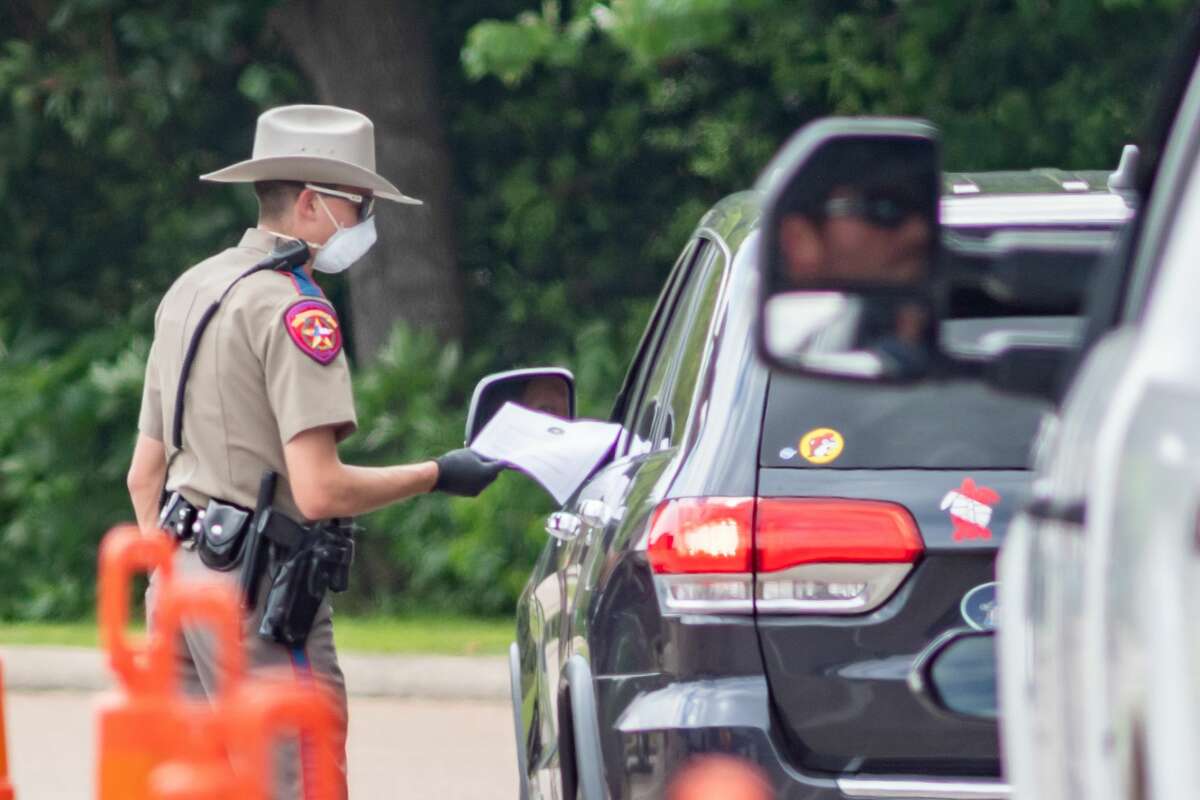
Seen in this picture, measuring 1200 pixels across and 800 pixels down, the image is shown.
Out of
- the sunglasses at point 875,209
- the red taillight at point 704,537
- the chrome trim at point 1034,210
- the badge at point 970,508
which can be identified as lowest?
the red taillight at point 704,537

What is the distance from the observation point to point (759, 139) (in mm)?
14406

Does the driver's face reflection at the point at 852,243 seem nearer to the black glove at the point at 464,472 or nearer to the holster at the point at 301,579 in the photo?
the holster at the point at 301,579

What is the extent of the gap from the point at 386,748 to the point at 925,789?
5290mm

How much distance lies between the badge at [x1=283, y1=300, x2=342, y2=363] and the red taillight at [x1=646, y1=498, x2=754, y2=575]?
1.12 meters

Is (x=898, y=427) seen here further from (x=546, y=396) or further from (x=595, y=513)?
(x=546, y=396)

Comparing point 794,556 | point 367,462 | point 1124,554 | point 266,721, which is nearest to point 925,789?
point 794,556

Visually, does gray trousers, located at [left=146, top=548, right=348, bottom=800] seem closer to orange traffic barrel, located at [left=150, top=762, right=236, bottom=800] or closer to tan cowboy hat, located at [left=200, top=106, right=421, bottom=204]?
tan cowboy hat, located at [left=200, top=106, right=421, bottom=204]

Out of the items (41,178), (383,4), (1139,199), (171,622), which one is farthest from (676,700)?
(41,178)

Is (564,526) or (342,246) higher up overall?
(342,246)

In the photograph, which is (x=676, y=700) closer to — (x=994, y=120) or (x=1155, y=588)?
(x=1155, y=588)

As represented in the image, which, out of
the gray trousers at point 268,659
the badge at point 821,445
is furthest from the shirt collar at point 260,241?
the badge at point 821,445

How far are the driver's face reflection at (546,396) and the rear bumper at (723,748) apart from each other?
158 centimetres

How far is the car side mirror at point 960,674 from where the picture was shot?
3.20 m

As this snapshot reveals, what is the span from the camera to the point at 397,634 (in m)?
11.6
